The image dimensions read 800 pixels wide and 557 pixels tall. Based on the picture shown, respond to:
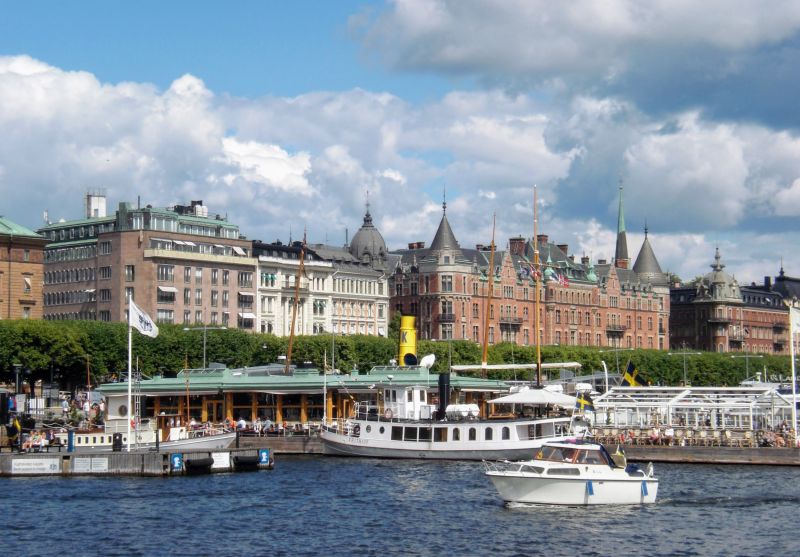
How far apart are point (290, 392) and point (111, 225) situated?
268ft

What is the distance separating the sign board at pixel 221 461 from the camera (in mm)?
81250

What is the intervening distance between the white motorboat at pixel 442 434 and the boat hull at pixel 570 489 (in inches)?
1005

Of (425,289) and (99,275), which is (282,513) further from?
(425,289)

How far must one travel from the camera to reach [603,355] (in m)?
194

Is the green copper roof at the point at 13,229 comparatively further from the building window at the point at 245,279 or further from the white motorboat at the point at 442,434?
the white motorboat at the point at 442,434

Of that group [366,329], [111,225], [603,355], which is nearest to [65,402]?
[111,225]

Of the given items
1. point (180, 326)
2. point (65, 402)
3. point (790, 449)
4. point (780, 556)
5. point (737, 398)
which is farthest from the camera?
point (180, 326)

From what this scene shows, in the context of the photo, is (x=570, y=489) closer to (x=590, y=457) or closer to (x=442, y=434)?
(x=590, y=457)

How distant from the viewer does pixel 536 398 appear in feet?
312

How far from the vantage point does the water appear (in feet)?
182

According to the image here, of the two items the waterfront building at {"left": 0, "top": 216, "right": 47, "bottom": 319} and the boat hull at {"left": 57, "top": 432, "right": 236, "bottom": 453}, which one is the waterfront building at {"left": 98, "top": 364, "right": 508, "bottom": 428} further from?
the waterfront building at {"left": 0, "top": 216, "right": 47, "bottom": 319}

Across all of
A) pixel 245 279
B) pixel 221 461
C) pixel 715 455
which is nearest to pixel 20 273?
pixel 245 279

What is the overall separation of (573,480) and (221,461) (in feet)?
83.2

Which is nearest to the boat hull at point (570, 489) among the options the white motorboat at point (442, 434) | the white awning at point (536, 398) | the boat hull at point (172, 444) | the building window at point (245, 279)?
the boat hull at point (172, 444)
